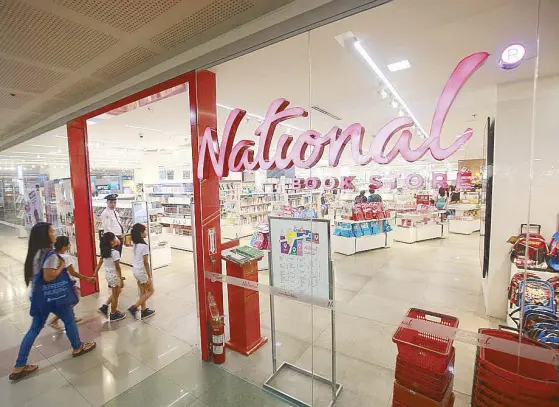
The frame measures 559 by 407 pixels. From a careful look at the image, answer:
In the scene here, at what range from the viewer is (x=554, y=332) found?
190 centimetres

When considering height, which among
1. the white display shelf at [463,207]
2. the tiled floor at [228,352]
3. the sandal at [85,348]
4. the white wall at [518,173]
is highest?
the white wall at [518,173]

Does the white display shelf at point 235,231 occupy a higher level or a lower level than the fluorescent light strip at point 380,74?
lower

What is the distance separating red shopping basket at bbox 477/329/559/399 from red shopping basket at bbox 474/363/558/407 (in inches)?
0.9

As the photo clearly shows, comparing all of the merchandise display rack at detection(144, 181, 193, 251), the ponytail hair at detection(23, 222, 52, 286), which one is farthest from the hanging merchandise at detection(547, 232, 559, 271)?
the merchandise display rack at detection(144, 181, 193, 251)

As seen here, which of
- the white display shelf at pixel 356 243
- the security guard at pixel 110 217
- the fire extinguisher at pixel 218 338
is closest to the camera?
the fire extinguisher at pixel 218 338

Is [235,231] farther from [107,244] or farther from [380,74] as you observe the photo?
[380,74]

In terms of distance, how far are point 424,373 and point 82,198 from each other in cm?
601

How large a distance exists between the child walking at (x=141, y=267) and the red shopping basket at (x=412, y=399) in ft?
12.2

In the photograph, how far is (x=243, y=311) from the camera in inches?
125

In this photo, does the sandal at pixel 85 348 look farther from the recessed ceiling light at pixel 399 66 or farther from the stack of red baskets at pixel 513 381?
the recessed ceiling light at pixel 399 66

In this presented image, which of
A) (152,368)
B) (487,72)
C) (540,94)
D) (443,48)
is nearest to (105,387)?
(152,368)

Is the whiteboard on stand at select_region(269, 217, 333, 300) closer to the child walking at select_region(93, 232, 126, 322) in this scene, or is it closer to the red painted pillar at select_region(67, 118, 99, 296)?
the child walking at select_region(93, 232, 126, 322)

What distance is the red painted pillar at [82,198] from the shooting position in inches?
195

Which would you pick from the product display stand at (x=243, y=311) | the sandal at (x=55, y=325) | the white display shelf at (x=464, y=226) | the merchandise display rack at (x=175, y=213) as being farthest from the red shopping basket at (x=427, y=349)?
the white display shelf at (x=464, y=226)
